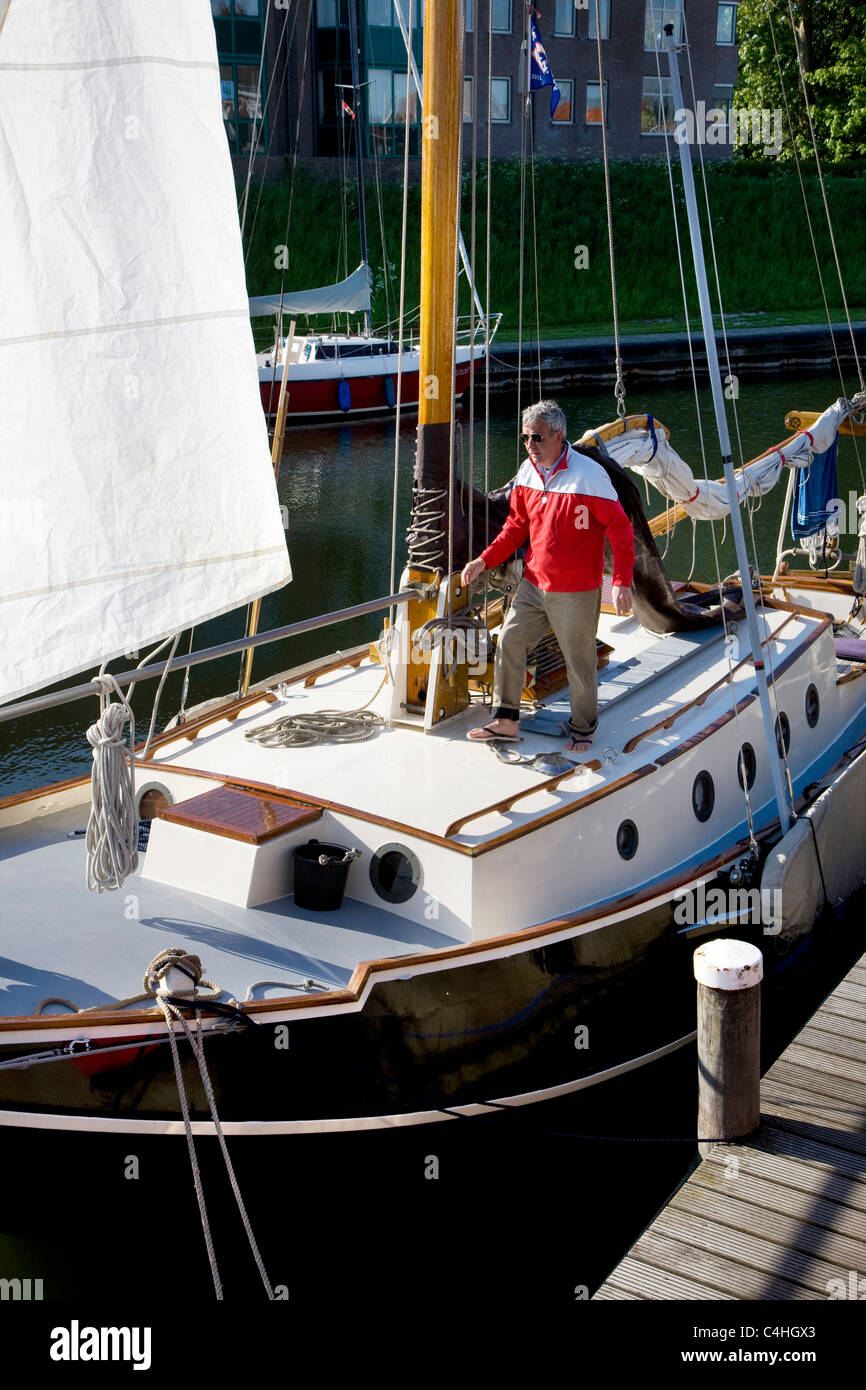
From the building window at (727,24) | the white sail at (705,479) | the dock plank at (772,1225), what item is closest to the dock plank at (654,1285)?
the dock plank at (772,1225)

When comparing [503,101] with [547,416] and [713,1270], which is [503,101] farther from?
[713,1270]

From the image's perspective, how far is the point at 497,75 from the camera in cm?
4434

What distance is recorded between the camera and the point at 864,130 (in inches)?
1661

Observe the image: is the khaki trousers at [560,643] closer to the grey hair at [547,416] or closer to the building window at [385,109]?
the grey hair at [547,416]

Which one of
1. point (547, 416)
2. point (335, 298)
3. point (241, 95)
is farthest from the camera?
point (241, 95)

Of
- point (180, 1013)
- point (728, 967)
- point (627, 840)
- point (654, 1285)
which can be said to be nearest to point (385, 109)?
point (627, 840)

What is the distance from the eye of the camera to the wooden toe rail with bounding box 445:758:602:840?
6719 millimetres

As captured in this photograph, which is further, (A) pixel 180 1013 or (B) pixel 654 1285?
(A) pixel 180 1013

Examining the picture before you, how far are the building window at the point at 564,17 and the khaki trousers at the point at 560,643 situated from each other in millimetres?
41540

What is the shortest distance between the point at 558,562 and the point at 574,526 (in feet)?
0.70

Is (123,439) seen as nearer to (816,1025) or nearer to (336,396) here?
(816,1025)

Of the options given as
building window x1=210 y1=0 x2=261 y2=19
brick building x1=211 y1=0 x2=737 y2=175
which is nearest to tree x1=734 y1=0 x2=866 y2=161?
brick building x1=211 y1=0 x2=737 y2=175

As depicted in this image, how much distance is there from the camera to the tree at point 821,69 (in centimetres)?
4075

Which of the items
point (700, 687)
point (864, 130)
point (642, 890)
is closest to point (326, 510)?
point (700, 687)
